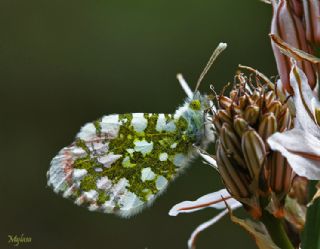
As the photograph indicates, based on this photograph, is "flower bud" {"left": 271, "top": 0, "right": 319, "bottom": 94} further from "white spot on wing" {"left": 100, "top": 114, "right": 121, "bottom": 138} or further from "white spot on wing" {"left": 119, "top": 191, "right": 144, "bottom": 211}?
"white spot on wing" {"left": 100, "top": 114, "right": 121, "bottom": 138}

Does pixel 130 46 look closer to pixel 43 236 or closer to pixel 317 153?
pixel 43 236

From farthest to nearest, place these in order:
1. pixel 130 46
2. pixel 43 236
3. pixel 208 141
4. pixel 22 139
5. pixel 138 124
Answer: pixel 130 46, pixel 22 139, pixel 43 236, pixel 138 124, pixel 208 141

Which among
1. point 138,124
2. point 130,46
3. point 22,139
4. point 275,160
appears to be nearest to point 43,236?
point 22,139

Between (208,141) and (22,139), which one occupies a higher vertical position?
(208,141)

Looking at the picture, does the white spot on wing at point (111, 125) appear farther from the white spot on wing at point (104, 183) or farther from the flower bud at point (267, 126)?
the flower bud at point (267, 126)

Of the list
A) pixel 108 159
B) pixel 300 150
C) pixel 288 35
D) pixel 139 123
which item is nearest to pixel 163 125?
pixel 139 123

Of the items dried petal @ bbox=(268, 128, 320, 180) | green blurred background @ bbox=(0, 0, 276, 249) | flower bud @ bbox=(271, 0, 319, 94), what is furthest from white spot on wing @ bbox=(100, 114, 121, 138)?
green blurred background @ bbox=(0, 0, 276, 249)

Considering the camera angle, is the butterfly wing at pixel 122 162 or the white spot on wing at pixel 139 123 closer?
the butterfly wing at pixel 122 162

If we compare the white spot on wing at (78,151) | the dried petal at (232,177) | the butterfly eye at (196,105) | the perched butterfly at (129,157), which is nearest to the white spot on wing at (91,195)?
the perched butterfly at (129,157)

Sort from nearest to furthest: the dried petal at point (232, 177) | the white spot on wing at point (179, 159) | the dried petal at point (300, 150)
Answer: the dried petal at point (300, 150) → the dried petal at point (232, 177) → the white spot on wing at point (179, 159)

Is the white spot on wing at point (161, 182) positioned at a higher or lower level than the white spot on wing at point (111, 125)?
lower
